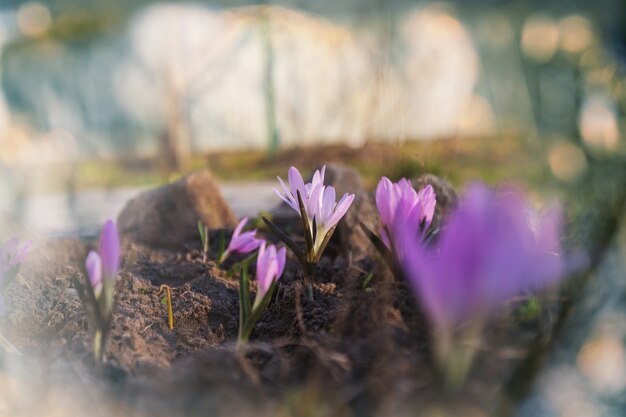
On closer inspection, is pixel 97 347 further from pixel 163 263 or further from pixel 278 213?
A: pixel 278 213

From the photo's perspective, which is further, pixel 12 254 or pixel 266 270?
pixel 12 254

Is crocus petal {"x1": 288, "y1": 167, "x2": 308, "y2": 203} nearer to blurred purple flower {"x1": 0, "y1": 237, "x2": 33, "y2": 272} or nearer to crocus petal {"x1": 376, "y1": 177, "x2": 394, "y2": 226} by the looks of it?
crocus petal {"x1": 376, "y1": 177, "x2": 394, "y2": 226}

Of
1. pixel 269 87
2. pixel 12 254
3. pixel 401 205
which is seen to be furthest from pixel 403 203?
pixel 269 87

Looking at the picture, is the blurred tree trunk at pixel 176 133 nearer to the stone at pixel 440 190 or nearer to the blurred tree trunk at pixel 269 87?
the blurred tree trunk at pixel 269 87

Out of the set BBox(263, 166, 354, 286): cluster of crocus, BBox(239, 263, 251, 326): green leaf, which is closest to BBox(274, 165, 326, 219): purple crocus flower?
BBox(263, 166, 354, 286): cluster of crocus

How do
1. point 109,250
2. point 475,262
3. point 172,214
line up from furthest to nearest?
1. point 172,214
2. point 109,250
3. point 475,262

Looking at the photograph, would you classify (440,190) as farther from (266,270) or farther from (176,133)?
(176,133)

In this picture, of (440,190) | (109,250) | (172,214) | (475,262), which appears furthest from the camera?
(172,214)

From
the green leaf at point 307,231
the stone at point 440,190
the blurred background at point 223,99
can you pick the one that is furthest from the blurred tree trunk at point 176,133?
the green leaf at point 307,231
